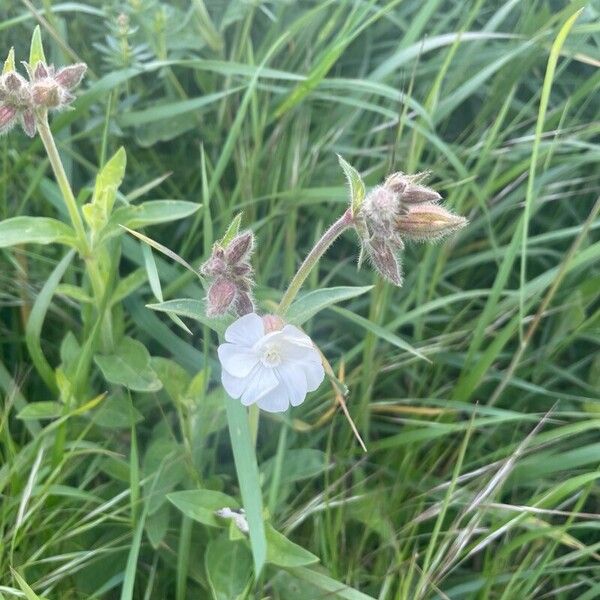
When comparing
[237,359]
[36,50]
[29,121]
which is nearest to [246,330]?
[237,359]

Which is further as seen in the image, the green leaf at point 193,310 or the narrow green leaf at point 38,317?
the narrow green leaf at point 38,317

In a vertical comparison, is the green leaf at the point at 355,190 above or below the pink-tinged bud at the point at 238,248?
above

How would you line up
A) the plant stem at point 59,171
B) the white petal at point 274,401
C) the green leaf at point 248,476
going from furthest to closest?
the plant stem at point 59,171, the white petal at point 274,401, the green leaf at point 248,476

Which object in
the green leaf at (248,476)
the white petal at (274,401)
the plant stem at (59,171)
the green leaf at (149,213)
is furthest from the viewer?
the green leaf at (149,213)

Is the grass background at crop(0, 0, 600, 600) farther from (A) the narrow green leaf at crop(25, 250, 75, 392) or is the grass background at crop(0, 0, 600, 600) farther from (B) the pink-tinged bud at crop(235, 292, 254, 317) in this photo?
(B) the pink-tinged bud at crop(235, 292, 254, 317)

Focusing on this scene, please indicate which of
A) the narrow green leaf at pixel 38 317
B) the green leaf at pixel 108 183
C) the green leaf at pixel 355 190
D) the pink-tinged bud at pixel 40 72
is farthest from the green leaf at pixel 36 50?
the green leaf at pixel 355 190

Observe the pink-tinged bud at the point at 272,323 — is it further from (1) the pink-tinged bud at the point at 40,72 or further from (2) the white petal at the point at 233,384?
(1) the pink-tinged bud at the point at 40,72

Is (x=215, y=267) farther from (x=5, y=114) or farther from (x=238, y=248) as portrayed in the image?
(x=5, y=114)
